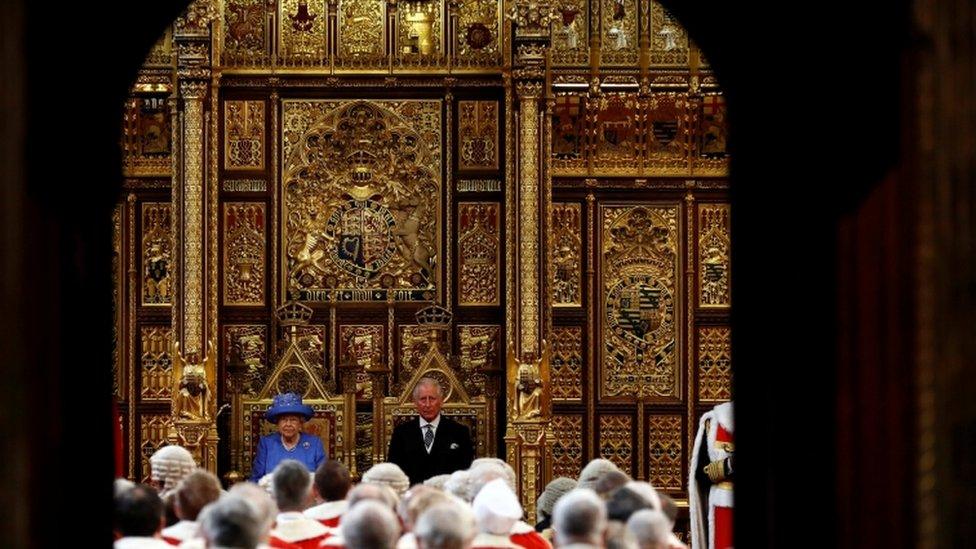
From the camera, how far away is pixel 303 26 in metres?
15.4

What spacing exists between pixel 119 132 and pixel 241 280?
26.5 ft

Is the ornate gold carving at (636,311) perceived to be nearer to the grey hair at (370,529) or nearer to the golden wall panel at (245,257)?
the golden wall panel at (245,257)

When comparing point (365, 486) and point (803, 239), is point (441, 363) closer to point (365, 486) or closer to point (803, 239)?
point (365, 486)

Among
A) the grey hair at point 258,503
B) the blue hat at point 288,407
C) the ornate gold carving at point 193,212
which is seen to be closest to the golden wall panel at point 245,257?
the ornate gold carving at point 193,212

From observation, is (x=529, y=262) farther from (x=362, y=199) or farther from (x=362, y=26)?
(x=362, y=26)

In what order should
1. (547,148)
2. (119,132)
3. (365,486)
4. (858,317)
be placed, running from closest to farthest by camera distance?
(858,317) < (119,132) < (365,486) < (547,148)

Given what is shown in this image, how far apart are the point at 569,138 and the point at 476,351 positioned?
2.03 m

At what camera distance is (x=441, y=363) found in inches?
582

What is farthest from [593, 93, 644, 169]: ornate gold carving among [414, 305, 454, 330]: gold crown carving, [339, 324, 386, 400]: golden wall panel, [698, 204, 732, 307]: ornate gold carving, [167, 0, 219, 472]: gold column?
[167, 0, 219, 472]: gold column

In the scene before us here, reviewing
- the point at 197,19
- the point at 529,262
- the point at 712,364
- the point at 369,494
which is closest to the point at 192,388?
Answer: the point at 529,262

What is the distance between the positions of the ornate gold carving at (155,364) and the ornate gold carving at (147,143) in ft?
4.48

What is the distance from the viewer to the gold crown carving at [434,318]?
15164 mm

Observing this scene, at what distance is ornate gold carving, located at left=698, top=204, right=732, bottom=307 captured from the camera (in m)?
15.5

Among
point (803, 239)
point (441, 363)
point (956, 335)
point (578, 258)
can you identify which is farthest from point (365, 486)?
point (578, 258)
